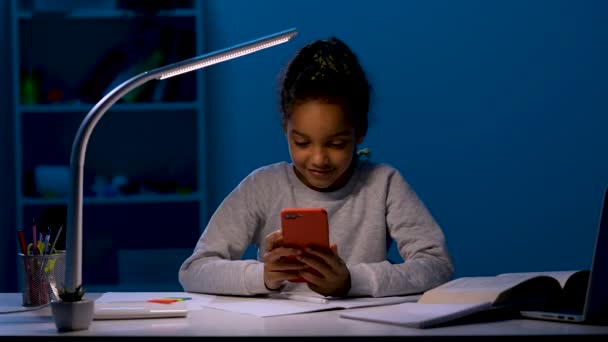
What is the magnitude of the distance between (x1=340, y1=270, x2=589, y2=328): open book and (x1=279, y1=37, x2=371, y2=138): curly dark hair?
558mm

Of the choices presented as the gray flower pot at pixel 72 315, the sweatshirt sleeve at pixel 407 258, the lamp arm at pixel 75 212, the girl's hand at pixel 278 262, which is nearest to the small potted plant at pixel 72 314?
the gray flower pot at pixel 72 315

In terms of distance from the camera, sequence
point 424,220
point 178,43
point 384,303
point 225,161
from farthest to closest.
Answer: point 225,161
point 178,43
point 424,220
point 384,303

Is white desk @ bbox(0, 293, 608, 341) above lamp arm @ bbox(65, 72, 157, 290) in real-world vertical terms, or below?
below

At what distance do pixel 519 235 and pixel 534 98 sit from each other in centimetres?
72

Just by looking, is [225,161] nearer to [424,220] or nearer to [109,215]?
[109,215]

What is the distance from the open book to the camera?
139 cm

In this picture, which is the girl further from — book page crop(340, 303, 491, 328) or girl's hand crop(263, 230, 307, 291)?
book page crop(340, 303, 491, 328)

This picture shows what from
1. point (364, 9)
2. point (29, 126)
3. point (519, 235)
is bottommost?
point (519, 235)

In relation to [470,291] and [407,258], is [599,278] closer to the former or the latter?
[470,291]

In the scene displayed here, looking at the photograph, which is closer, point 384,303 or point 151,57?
point 384,303

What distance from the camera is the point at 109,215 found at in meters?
4.42

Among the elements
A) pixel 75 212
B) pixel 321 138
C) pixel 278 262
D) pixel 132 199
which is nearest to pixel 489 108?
pixel 132 199

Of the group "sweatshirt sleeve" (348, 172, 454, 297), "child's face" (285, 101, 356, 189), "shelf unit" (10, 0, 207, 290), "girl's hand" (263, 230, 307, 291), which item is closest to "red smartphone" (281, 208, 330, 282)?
"girl's hand" (263, 230, 307, 291)

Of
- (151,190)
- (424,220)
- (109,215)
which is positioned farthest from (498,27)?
(424,220)
